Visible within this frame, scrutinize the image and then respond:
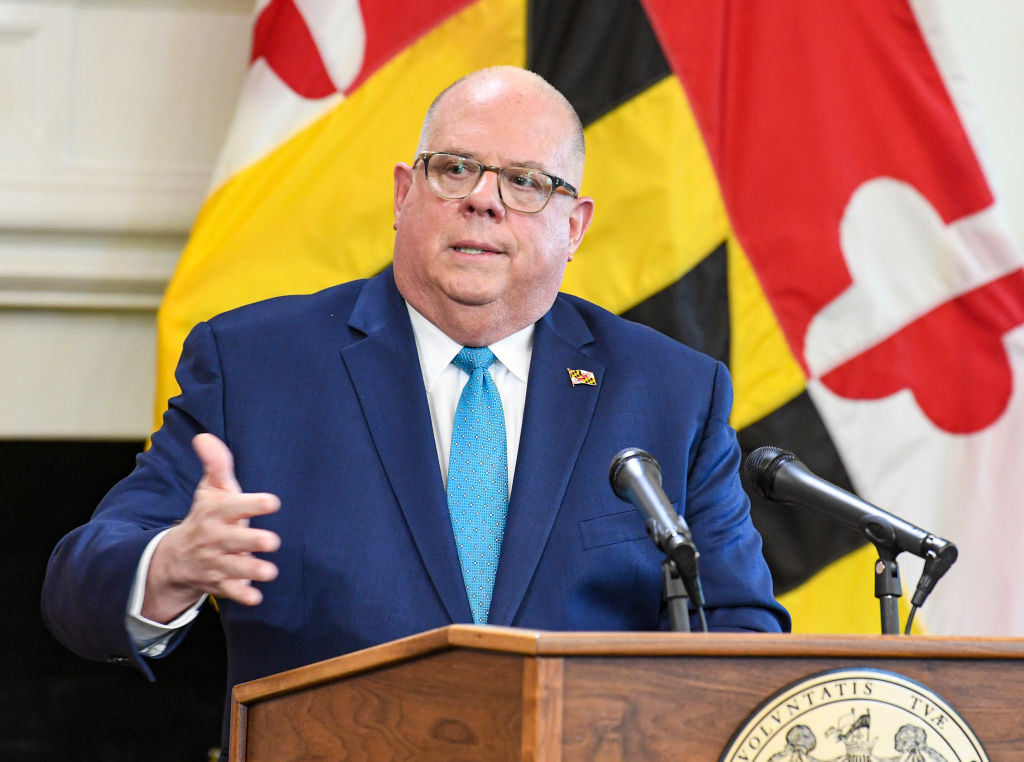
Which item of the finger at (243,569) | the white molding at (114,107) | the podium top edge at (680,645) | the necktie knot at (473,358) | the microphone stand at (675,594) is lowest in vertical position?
the podium top edge at (680,645)

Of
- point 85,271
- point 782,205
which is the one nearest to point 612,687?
point 782,205

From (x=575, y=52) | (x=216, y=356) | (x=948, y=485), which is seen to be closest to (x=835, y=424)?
(x=948, y=485)

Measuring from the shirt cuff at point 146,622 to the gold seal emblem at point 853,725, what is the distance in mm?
703

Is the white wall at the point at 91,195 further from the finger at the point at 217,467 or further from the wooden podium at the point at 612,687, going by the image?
the wooden podium at the point at 612,687

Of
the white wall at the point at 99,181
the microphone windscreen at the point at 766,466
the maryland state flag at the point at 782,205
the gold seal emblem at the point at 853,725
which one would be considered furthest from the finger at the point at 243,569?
the white wall at the point at 99,181

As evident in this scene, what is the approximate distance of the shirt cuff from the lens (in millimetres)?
1474

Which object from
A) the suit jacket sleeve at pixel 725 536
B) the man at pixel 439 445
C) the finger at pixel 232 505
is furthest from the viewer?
the suit jacket sleeve at pixel 725 536

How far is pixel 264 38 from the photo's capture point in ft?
8.96

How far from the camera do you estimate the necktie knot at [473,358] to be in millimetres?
1951

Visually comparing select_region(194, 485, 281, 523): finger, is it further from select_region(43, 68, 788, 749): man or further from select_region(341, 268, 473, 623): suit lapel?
select_region(341, 268, 473, 623): suit lapel

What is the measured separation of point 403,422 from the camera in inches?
71.4

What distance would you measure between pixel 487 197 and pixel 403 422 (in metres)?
0.38

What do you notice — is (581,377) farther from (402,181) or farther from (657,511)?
(657,511)

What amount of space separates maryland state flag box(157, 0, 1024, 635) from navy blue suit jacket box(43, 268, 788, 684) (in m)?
0.74
